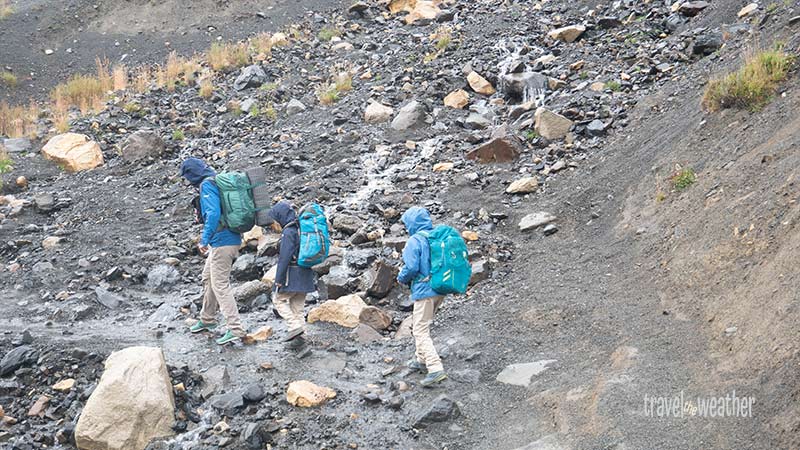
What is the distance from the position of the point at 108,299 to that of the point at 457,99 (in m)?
7.68

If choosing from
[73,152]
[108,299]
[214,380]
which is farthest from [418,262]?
[73,152]

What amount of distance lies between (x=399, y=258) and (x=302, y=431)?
3.76 m

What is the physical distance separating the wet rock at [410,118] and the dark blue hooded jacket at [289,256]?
6533 mm

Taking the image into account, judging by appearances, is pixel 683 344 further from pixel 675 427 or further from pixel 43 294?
pixel 43 294

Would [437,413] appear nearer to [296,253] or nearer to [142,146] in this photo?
[296,253]

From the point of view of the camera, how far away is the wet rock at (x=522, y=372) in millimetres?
5926

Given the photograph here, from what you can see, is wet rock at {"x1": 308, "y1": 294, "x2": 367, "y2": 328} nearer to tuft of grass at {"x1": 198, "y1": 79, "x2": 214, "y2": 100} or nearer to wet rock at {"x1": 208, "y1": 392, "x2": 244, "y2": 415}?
wet rock at {"x1": 208, "y1": 392, "x2": 244, "y2": 415}

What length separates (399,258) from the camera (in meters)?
8.96

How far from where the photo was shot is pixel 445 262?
5914 mm

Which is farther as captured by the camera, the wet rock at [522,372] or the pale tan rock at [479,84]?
the pale tan rock at [479,84]

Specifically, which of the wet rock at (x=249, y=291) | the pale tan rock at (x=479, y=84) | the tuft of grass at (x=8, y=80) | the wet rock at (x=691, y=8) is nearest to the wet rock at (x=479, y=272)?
the wet rock at (x=249, y=291)

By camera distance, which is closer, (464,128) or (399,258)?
(399,258)

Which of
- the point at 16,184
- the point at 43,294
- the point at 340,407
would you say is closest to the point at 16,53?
the point at 16,184

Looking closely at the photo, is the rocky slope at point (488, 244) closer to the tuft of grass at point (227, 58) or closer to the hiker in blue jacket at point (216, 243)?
the hiker in blue jacket at point (216, 243)
